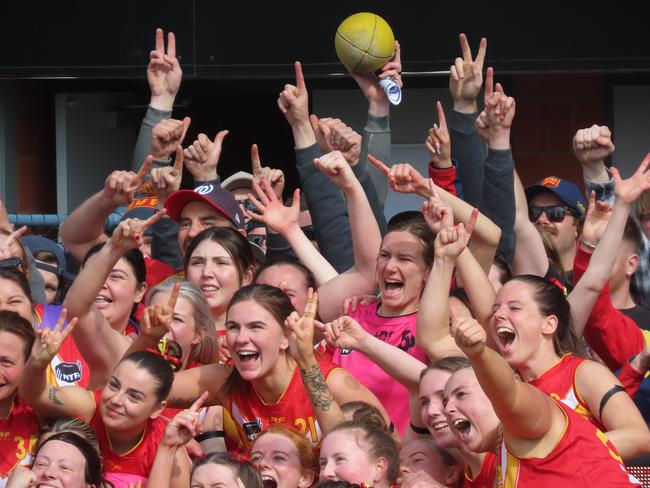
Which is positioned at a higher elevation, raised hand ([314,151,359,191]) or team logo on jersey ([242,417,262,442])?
raised hand ([314,151,359,191])

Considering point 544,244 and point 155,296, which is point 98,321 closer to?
point 155,296

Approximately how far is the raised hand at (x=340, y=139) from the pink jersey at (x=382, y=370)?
979 mm

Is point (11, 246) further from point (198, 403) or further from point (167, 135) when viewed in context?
point (198, 403)

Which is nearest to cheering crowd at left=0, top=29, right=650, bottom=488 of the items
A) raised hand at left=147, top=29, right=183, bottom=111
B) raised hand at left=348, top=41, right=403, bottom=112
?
raised hand at left=348, top=41, right=403, bottom=112

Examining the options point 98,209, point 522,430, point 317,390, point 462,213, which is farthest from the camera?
point 98,209

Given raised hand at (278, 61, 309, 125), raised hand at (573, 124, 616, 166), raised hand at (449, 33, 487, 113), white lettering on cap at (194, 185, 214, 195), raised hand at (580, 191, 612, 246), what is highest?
raised hand at (449, 33, 487, 113)

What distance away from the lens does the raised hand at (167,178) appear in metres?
6.29

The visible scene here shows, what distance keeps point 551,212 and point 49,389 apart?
108 inches

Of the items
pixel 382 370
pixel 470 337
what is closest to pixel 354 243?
pixel 382 370

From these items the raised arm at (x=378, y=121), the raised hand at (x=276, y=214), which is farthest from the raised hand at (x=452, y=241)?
the raised arm at (x=378, y=121)

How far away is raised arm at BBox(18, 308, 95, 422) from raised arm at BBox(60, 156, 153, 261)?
34.9 inches

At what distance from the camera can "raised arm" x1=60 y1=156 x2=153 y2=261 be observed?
226 inches

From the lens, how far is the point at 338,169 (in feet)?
17.9

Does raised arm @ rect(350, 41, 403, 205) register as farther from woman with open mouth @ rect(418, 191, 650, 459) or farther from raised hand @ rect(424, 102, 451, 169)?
woman with open mouth @ rect(418, 191, 650, 459)
